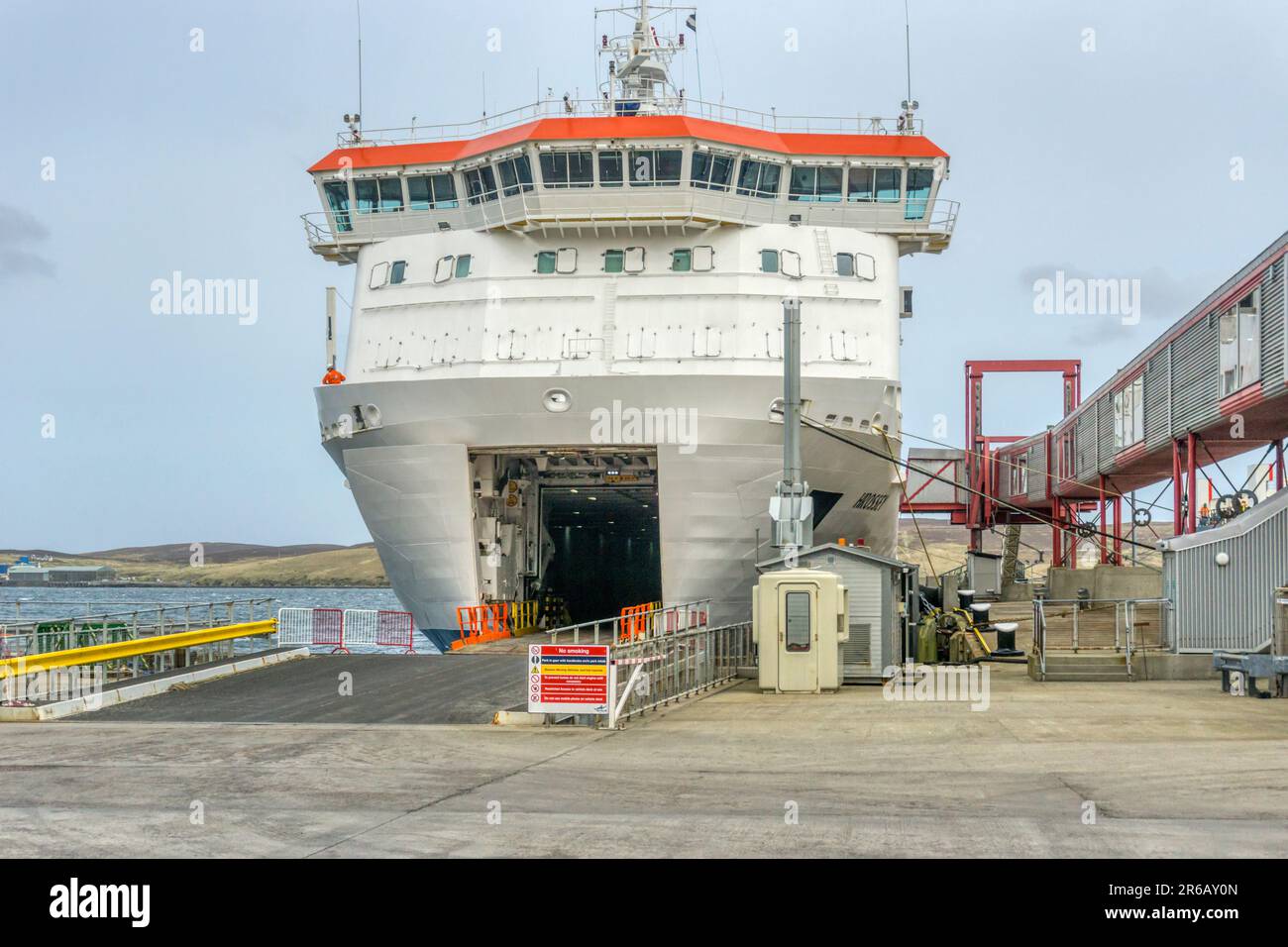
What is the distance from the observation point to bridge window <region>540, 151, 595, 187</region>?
29469 mm

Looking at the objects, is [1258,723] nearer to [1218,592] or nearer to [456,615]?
[1218,592]

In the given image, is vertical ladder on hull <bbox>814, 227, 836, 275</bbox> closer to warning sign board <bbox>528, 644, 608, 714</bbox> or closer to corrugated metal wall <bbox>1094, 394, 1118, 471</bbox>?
corrugated metal wall <bbox>1094, 394, 1118, 471</bbox>

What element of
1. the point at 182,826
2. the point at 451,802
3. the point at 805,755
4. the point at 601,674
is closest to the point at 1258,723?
the point at 805,755

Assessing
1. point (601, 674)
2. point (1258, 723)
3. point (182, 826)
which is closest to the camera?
point (182, 826)

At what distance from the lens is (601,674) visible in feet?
53.3

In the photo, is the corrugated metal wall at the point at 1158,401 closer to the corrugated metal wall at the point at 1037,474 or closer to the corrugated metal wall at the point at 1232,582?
the corrugated metal wall at the point at 1232,582

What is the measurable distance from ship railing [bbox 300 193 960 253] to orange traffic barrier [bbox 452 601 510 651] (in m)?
7.95

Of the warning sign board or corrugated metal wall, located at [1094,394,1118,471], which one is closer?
the warning sign board

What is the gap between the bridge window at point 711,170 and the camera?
2962 cm

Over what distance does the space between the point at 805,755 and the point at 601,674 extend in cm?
348

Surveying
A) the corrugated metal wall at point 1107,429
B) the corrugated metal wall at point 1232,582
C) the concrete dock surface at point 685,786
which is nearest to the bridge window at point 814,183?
the corrugated metal wall at point 1107,429

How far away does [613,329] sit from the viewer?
29.0 m

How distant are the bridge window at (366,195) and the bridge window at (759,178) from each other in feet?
27.2

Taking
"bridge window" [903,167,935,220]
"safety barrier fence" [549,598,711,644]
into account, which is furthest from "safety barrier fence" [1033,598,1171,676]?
"bridge window" [903,167,935,220]
